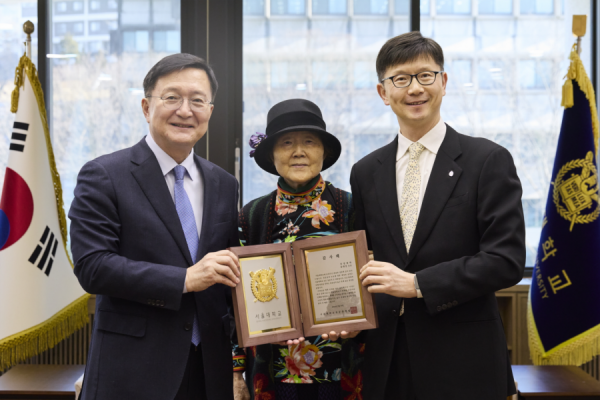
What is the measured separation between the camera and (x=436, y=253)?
4.89 feet

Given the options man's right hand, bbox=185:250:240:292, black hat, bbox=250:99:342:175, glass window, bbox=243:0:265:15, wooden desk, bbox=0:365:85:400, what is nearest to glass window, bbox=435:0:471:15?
glass window, bbox=243:0:265:15

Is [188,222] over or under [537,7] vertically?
under

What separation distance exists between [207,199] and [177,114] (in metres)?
0.29

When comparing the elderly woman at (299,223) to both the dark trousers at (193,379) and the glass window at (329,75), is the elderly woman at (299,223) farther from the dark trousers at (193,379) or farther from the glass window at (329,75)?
the glass window at (329,75)

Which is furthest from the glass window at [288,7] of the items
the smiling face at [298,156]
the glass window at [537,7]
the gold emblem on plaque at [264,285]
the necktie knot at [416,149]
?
the gold emblem on plaque at [264,285]

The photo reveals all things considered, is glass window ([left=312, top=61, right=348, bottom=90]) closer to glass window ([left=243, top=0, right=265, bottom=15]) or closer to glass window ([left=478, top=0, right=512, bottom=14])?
glass window ([left=243, top=0, right=265, bottom=15])

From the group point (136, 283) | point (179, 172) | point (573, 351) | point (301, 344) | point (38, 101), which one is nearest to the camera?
point (136, 283)

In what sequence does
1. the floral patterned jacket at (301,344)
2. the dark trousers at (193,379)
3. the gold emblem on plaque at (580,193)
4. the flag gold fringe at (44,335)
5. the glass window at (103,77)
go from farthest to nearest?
1. the glass window at (103,77)
2. the gold emblem on plaque at (580,193)
3. the flag gold fringe at (44,335)
4. the floral patterned jacket at (301,344)
5. the dark trousers at (193,379)

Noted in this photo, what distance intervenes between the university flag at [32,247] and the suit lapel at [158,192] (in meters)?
1.50

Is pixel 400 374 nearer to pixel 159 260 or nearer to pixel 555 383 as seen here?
pixel 159 260

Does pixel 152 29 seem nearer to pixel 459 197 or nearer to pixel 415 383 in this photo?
pixel 459 197

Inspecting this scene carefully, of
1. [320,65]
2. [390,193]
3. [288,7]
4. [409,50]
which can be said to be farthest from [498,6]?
[390,193]

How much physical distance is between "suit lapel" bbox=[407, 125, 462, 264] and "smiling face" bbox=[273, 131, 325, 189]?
1.46ft

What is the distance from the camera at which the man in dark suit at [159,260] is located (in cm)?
144
